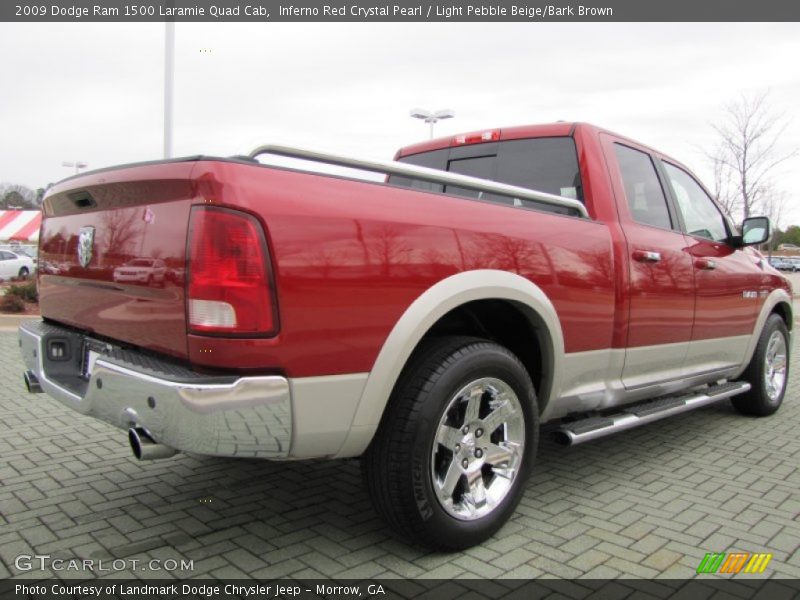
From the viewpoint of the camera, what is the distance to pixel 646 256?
364 cm

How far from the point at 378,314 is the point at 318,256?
1.08 feet

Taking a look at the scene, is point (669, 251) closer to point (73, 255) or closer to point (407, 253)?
point (407, 253)

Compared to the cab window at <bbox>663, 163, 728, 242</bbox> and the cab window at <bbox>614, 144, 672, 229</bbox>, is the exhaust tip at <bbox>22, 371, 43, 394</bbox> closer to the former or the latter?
the cab window at <bbox>614, 144, 672, 229</bbox>

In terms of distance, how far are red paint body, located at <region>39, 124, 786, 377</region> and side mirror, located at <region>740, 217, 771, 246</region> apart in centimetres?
172

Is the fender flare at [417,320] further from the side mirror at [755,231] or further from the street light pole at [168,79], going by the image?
the street light pole at [168,79]

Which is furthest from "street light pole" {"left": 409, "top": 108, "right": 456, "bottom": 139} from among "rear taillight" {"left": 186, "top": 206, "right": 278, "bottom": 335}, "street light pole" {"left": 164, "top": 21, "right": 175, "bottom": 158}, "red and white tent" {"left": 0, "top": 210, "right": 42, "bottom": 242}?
"red and white tent" {"left": 0, "top": 210, "right": 42, "bottom": 242}

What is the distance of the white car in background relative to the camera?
24191 millimetres

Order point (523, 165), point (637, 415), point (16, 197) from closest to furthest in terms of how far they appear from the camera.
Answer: point (637, 415), point (523, 165), point (16, 197)

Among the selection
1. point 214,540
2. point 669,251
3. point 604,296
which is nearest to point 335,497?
point 214,540

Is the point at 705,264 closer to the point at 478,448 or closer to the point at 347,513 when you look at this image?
the point at 478,448

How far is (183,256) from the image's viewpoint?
221cm

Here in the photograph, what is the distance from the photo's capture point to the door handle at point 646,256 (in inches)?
141

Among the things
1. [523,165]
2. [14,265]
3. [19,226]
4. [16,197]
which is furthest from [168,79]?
[16,197]
